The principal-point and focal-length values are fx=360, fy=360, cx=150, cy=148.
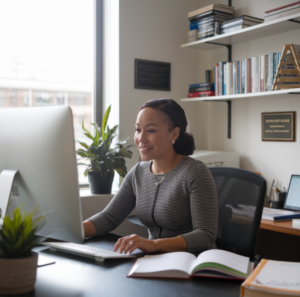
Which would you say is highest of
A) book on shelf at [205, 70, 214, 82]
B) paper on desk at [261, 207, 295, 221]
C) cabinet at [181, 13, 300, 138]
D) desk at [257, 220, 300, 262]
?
cabinet at [181, 13, 300, 138]

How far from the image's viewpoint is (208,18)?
270 cm

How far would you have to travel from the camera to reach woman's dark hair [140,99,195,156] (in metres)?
1.61

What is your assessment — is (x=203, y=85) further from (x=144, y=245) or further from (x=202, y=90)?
(x=144, y=245)

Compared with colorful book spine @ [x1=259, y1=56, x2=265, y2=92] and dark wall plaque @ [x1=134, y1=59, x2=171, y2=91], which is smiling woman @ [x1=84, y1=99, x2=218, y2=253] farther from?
dark wall plaque @ [x1=134, y1=59, x2=171, y2=91]

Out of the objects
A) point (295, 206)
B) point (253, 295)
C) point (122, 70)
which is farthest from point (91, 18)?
point (253, 295)

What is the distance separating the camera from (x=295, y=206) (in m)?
2.21

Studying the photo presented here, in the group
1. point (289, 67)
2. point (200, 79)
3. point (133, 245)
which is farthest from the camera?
point (200, 79)

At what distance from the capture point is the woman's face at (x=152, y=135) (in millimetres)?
1582

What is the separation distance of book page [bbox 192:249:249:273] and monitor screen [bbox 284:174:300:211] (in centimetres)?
131

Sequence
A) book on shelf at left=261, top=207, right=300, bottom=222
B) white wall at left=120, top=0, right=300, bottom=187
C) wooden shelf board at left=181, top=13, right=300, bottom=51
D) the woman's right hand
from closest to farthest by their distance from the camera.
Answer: the woman's right hand
book on shelf at left=261, top=207, right=300, bottom=222
wooden shelf board at left=181, top=13, right=300, bottom=51
white wall at left=120, top=0, right=300, bottom=187

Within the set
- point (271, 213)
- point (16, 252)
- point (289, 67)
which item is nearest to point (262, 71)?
point (289, 67)

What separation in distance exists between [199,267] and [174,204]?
0.53 meters

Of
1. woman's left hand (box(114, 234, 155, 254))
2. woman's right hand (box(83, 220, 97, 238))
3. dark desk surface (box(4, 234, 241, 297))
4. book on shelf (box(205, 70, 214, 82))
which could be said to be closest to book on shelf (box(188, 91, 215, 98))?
book on shelf (box(205, 70, 214, 82))

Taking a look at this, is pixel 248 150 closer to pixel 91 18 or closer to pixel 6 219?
pixel 91 18
